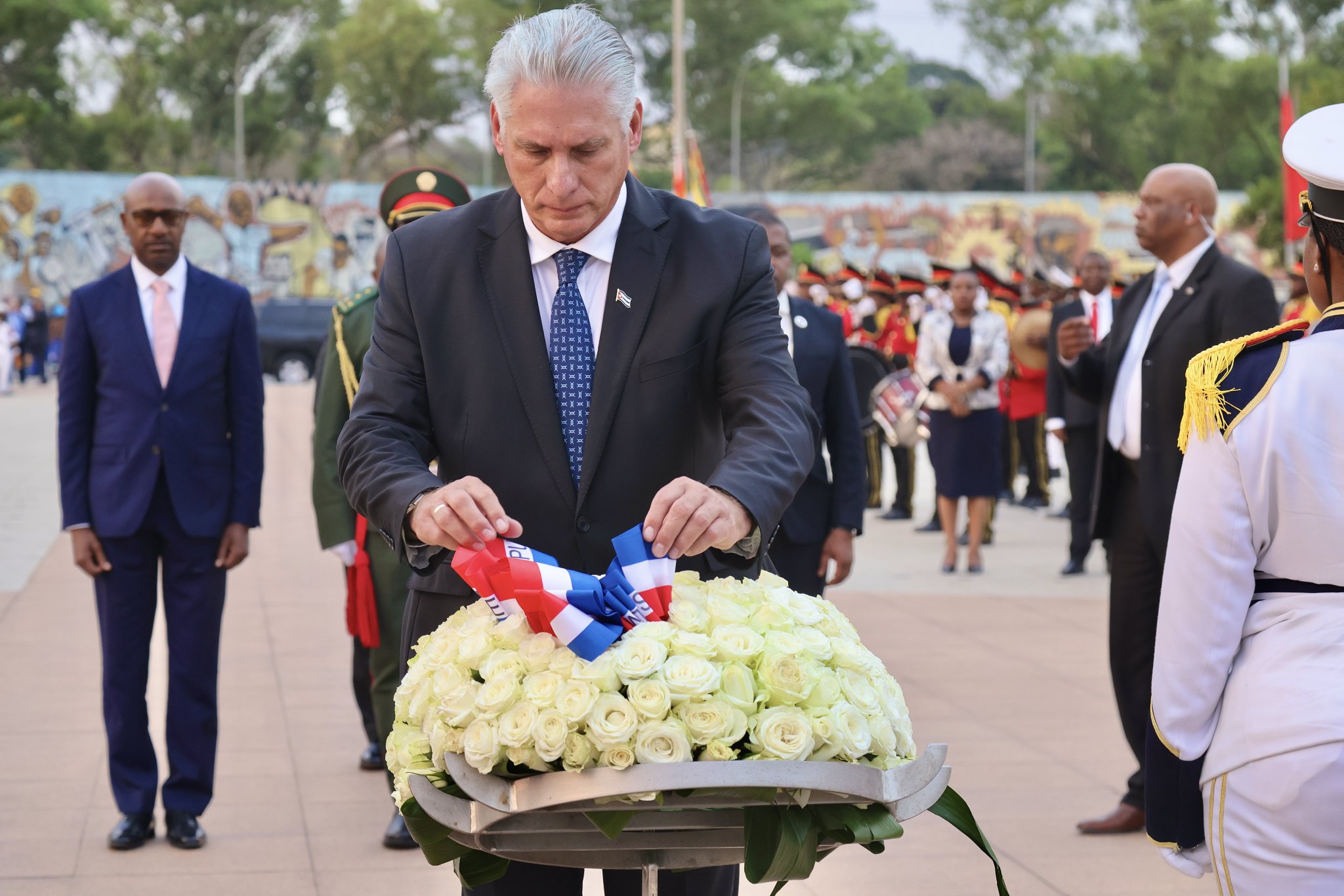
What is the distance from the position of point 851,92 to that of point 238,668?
73.3 metres

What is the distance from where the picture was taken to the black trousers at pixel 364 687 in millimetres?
6281

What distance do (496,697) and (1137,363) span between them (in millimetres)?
4106

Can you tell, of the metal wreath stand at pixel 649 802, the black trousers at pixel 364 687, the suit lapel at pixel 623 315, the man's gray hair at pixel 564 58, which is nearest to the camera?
the metal wreath stand at pixel 649 802

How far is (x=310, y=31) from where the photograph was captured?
70.0 metres

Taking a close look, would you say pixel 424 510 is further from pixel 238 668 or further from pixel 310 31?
pixel 310 31

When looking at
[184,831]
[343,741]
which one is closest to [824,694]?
[184,831]

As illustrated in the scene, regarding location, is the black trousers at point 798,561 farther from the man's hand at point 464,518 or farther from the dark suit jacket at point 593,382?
the man's hand at point 464,518

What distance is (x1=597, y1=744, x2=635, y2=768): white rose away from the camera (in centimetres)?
205

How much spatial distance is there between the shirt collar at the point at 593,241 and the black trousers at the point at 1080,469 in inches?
265

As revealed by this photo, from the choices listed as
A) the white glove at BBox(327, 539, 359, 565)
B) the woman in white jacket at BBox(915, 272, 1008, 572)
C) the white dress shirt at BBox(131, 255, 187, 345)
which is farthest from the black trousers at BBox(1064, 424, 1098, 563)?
the white dress shirt at BBox(131, 255, 187, 345)

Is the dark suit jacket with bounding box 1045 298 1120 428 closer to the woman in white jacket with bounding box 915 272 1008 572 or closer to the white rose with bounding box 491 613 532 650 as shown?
the woman in white jacket with bounding box 915 272 1008 572

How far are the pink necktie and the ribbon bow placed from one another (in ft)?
11.7

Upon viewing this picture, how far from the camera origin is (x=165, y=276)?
219 inches

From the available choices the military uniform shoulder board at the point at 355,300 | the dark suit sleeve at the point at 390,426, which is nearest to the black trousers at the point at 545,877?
the dark suit sleeve at the point at 390,426
